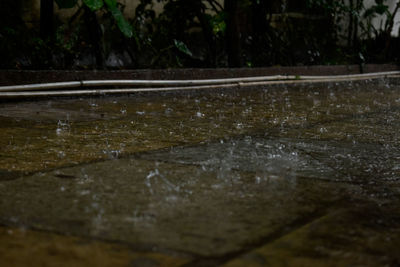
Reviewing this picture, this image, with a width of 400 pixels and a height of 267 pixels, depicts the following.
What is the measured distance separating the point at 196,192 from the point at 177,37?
14.7ft

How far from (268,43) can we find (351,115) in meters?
3.65

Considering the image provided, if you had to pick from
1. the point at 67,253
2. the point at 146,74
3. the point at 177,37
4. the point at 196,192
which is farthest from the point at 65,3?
the point at 67,253

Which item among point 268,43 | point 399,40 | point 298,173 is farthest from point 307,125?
point 399,40

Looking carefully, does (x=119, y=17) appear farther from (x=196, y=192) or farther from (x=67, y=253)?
(x=67, y=253)

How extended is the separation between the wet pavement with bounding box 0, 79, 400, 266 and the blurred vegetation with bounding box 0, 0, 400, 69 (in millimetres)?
1785

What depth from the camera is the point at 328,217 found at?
113 cm

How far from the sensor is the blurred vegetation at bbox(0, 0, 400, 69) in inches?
168

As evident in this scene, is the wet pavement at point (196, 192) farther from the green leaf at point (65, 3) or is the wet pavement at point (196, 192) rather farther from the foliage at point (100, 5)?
the green leaf at point (65, 3)

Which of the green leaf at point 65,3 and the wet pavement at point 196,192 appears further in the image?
the green leaf at point 65,3

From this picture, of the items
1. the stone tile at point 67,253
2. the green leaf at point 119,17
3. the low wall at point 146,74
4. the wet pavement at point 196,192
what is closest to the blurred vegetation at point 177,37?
the green leaf at point 119,17

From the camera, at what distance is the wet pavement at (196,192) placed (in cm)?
92

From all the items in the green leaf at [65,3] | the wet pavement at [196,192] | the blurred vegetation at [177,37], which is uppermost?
the green leaf at [65,3]

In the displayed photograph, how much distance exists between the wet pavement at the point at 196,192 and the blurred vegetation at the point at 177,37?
1.78 metres

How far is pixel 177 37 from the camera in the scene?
5633 mm
